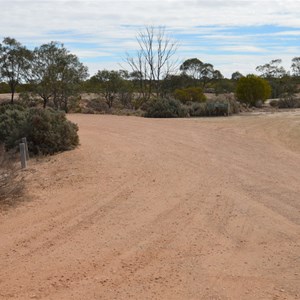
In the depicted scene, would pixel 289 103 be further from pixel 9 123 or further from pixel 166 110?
pixel 9 123

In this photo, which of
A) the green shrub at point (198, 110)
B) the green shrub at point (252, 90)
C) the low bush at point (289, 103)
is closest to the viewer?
the green shrub at point (198, 110)

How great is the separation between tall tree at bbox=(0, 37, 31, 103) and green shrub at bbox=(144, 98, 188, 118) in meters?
10.6

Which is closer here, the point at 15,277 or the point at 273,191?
the point at 15,277

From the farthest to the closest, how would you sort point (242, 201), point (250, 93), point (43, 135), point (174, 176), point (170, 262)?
point (250, 93) < point (43, 135) < point (174, 176) < point (242, 201) < point (170, 262)

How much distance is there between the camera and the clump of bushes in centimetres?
1427

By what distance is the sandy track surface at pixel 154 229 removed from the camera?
5477mm

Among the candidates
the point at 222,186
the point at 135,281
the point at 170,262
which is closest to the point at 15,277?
the point at 135,281

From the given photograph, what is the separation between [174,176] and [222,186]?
1.42m

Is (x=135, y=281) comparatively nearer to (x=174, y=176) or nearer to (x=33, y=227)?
(x=33, y=227)

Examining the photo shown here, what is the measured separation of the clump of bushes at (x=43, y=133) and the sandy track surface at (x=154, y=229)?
63 centimetres

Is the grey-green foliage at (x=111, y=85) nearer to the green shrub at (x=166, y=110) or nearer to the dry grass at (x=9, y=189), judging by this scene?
the green shrub at (x=166, y=110)

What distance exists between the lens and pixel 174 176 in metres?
11.2

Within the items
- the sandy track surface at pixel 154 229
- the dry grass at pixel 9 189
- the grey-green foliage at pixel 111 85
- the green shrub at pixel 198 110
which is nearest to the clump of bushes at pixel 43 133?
the sandy track surface at pixel 154 229

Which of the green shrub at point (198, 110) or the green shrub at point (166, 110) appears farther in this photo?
the green shrub at point (198, 110)
